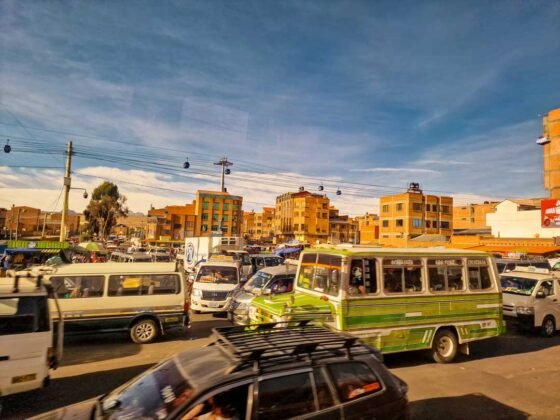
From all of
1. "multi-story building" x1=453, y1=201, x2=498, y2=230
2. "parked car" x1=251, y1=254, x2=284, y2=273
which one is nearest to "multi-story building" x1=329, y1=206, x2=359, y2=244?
"multi-story building" x1=453, y1=201, x2=498, y2=230

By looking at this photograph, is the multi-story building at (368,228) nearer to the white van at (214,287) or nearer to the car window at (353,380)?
the white van at (214,287)

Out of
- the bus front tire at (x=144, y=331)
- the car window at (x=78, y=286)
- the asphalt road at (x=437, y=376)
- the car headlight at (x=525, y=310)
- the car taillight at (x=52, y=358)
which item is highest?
the car window at (x=78, y=286)

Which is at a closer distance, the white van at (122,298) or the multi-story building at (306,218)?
the white van at (122,298)

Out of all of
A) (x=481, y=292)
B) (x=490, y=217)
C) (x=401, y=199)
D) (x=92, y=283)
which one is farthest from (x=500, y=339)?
(x=401, y=199)

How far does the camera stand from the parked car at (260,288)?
12.2 metres

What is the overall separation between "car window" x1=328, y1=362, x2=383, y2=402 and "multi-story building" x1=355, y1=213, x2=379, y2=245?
8459 centimetres

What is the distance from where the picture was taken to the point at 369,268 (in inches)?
336

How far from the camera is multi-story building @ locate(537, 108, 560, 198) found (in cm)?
5603

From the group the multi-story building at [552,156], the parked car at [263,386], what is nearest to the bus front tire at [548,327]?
the parked car at [263,386]

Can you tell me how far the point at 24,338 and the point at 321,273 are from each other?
6101 millimetres

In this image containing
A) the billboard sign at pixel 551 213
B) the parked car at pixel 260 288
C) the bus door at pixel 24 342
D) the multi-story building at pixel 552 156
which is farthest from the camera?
the multi-story building at pixel 552 156

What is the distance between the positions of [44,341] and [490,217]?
69.6m

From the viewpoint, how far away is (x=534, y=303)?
1240cm

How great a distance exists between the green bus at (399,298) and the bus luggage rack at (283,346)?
Answer: 3230 millimetres
